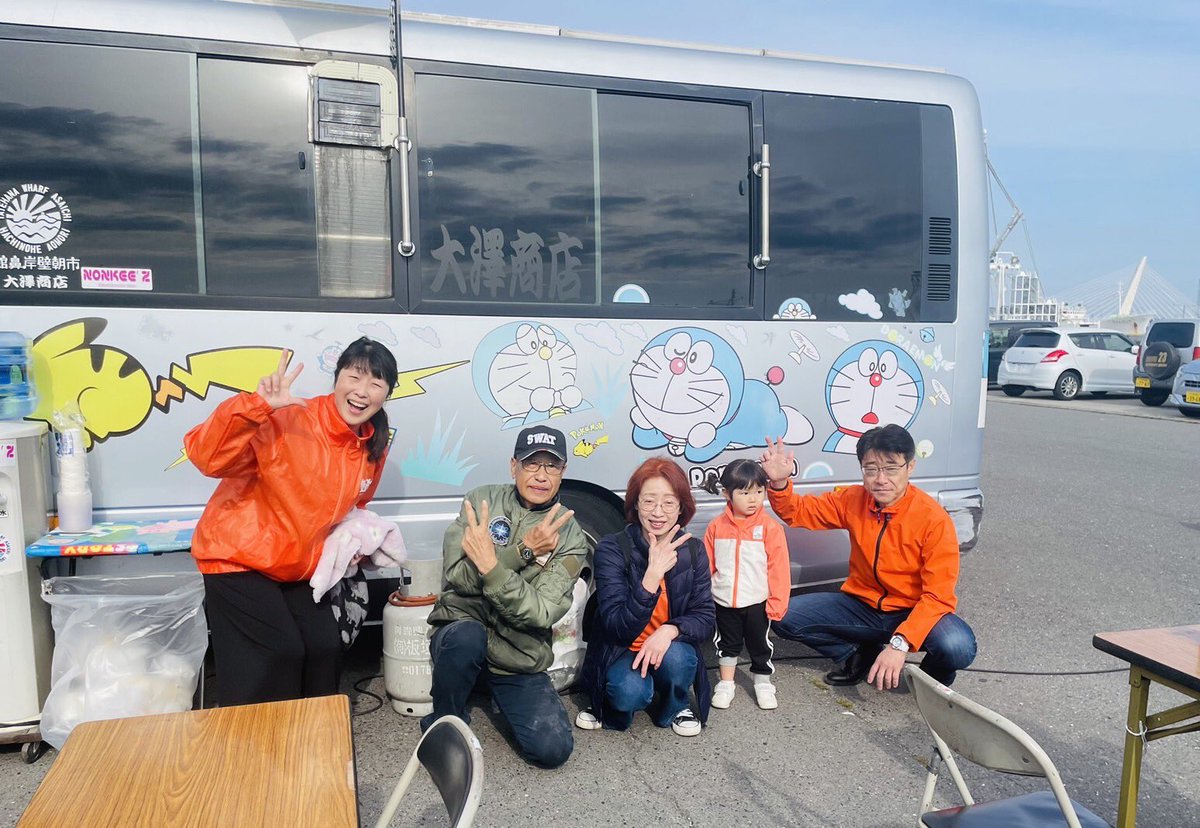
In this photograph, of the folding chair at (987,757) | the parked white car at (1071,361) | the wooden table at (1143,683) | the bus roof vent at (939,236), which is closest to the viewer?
the folding chair at (987,757)

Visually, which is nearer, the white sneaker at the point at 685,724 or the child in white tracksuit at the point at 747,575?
the white sneaker at the point at 685,724

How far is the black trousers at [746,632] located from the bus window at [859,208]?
150 cm

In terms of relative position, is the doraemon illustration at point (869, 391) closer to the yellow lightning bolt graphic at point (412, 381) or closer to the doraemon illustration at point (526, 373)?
the doraemon illustration at point (526, 373)

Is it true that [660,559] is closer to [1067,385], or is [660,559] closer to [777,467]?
[777,467]

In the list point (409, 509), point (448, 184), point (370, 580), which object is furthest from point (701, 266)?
point (370, 580)

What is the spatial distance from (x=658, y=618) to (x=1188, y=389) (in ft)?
52.8

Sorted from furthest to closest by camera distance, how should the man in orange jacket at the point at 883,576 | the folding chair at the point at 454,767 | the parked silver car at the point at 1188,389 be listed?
the parked silver car at the point at 1188,389 < the man in orange jacket at the point at 883,576 < the folding chair at the point at 454,767

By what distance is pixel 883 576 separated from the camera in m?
4.00

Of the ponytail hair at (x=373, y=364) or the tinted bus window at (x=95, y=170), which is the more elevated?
the tinted bus window at (x=95, y=170)

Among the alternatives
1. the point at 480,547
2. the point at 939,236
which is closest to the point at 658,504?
the point at 480,547

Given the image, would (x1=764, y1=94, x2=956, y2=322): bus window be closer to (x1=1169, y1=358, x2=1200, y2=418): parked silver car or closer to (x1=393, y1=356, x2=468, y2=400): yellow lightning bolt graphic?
(x1=393, y1=356, x2=468, y2=400): yellow lightning bolt graphic

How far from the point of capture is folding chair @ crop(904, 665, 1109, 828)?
181 cm

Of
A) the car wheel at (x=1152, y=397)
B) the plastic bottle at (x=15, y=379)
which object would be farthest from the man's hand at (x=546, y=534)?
the car wheel at (x=1152, y=397)

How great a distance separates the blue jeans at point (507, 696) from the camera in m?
3.31
